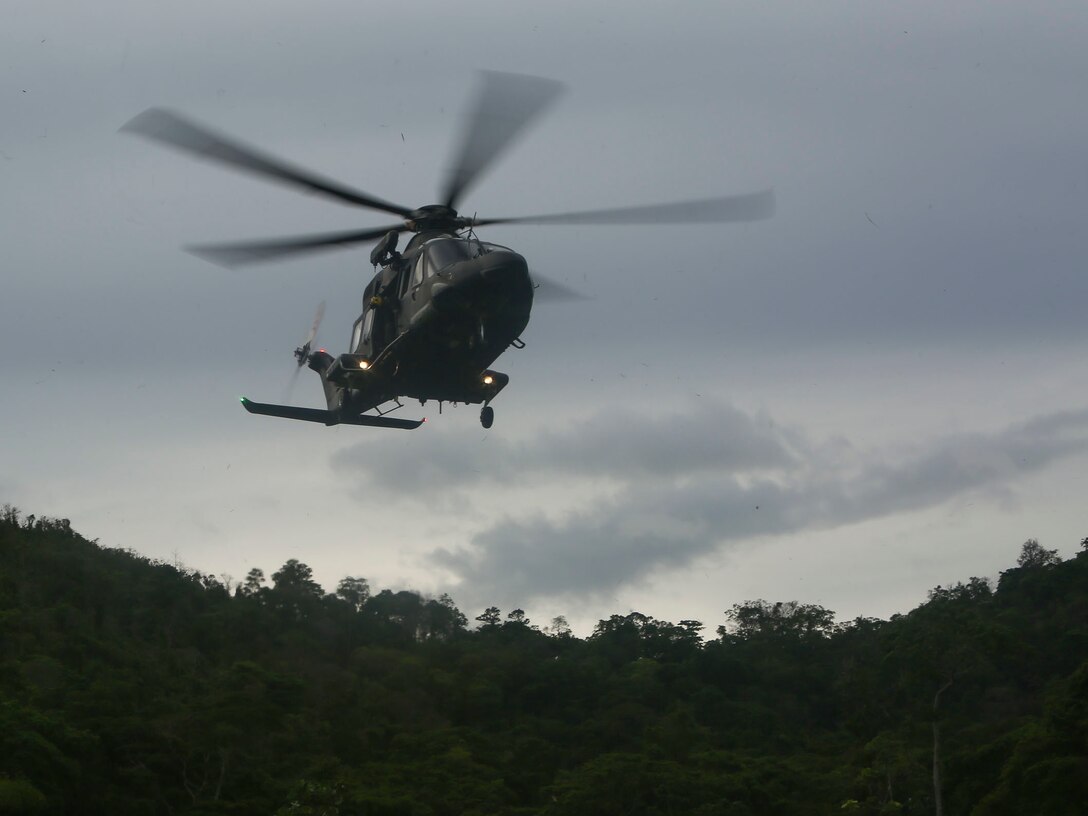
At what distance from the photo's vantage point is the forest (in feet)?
99.5

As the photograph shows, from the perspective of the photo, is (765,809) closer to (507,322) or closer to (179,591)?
(507,322)

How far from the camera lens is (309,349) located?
18.8 m

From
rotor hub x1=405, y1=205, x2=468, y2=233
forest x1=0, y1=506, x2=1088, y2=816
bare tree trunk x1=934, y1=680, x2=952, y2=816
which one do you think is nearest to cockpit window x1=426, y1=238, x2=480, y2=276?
rotor hub x1=405, y1=205, x2=468, y2=233

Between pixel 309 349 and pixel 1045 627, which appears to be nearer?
pixel 309 349

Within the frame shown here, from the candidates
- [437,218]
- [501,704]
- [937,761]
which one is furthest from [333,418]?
[501,704]

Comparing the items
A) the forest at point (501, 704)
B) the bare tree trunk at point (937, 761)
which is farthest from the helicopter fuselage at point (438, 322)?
the bare tree trunk at point (937, 761)

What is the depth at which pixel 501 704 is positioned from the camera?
2032 inches

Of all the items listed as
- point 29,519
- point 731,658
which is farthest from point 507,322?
point 29,519

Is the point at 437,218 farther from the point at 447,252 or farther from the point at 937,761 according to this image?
the point at 937,761

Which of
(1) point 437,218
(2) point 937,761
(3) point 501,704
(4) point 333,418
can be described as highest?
(1) point 437,218

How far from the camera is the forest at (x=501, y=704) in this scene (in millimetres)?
30328

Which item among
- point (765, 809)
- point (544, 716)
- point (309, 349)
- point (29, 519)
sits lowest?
point (765, 809)

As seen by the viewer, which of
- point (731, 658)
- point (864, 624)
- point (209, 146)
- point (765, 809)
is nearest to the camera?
point (209, 146)

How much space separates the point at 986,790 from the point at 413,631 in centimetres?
4497
